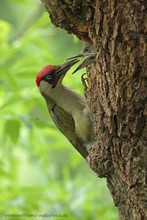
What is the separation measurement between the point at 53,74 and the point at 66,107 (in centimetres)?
31

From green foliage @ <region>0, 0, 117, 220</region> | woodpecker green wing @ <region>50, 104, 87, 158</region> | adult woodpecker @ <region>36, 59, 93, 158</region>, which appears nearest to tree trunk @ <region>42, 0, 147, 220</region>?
adult woodpecker @ <region>36, 59, 93, 158</region>

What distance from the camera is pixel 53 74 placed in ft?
16.7

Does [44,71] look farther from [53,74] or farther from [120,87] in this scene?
[120,87]

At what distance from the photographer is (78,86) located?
211 inches

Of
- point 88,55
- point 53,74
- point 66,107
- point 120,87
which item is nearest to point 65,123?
point 66,107

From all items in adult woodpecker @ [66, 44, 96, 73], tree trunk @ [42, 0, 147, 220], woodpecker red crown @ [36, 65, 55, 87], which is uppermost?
woodpecker red crown @ [36, 65, 55, 87]

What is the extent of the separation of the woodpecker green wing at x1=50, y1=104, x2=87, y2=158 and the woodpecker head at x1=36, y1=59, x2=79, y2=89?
0.23m

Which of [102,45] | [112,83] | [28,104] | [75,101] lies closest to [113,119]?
[112,83]

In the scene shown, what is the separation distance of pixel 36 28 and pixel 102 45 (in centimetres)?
222

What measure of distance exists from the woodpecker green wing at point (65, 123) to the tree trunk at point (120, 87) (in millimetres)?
1232

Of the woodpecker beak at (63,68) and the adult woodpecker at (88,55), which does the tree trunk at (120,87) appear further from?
the woodpecker beak at (63,68)

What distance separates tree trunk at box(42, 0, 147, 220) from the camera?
3301mm

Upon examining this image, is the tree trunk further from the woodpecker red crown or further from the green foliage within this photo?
the green foliage

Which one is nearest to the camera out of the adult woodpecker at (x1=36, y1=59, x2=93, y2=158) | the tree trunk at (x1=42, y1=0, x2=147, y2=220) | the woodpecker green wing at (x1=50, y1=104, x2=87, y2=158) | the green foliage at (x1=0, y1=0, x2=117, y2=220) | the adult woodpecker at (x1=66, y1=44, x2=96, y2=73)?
the tree trunk at (x1=42, y1=0, x2=147, y2=220)
